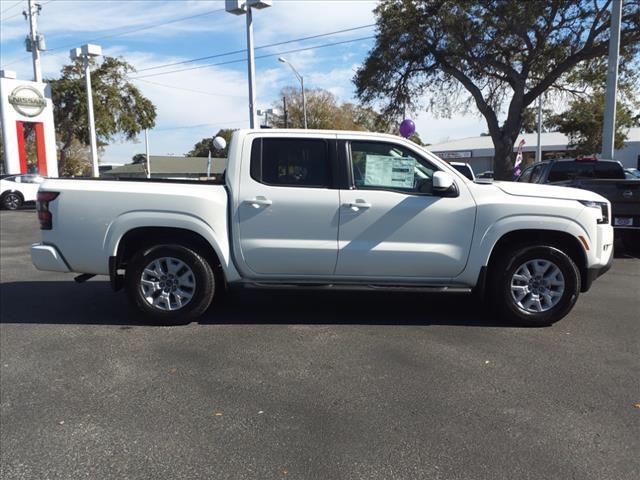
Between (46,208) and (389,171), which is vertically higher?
(389,171)

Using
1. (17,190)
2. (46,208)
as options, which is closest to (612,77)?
(46,208)

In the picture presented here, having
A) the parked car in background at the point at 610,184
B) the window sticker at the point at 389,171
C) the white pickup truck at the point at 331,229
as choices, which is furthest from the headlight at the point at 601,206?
the parked car in background at the point at 610,184

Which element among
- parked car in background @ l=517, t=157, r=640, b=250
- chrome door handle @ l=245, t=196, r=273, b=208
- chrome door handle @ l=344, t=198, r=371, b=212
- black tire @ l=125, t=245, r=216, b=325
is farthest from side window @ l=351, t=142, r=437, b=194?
parked car in background @ l=517, t=157, r=640, b=250

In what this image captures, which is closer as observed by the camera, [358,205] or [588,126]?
[358,205]

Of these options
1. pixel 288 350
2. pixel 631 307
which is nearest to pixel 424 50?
pixel 631 307

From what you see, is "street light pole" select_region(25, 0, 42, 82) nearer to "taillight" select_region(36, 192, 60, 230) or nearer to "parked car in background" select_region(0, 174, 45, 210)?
"parked car in background" select_region(0, 174, 45, 210)

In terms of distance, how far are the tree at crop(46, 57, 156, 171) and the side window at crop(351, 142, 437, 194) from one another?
34030 mm

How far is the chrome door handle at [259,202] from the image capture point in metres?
5.27

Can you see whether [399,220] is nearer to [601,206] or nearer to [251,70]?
[601,206]

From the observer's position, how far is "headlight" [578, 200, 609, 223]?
534cm

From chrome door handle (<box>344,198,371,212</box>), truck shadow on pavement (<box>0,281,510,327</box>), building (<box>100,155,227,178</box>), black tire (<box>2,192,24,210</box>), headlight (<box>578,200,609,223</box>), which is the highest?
building (<box>100,155,227,178</box>)

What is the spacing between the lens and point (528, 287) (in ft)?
17.8

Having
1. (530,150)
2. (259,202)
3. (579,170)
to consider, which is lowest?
(259,202)

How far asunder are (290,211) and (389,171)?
106 centimetres
